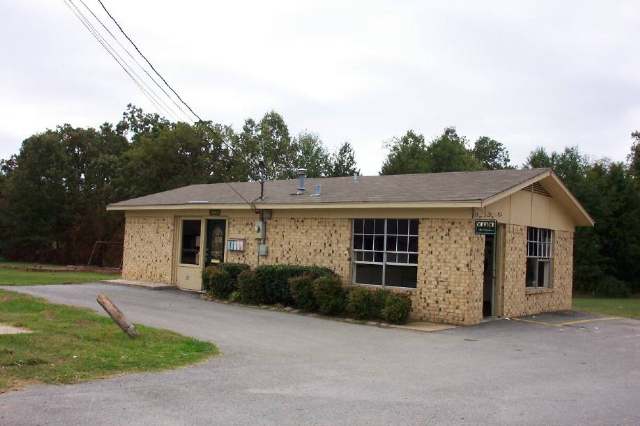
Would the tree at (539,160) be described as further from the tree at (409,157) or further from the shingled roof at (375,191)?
the shingled roof at (375,191)

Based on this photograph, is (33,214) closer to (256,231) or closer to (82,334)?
(256,231)

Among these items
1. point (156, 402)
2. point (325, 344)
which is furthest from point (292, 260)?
point (156, 402)

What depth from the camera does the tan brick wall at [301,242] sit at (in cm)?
1655

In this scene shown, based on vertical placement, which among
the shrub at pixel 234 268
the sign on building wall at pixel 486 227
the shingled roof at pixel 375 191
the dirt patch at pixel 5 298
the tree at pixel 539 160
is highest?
the tree at pixel 539 160

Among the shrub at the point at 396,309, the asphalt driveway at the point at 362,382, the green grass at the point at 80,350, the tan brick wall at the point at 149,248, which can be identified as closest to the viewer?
the asphalt driveway at the point at 362,382

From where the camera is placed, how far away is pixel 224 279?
1777cm

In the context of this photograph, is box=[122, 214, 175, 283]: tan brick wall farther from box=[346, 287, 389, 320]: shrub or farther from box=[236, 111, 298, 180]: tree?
box=[236, 111, 298, 180]: tree

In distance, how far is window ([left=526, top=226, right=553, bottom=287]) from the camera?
17234 millimetres

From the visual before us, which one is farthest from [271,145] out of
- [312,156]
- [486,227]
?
[486,227]

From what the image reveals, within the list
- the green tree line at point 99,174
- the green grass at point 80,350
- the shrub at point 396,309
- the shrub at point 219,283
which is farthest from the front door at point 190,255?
the green tree line at point 99,174

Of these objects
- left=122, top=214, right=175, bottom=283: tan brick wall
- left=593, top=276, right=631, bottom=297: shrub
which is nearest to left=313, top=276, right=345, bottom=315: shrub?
left=122, top=214, right=175, bottom=283: tan brick wall

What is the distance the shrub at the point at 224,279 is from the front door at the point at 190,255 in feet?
7.74

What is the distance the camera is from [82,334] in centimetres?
1007

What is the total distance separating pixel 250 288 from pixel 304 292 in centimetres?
199
